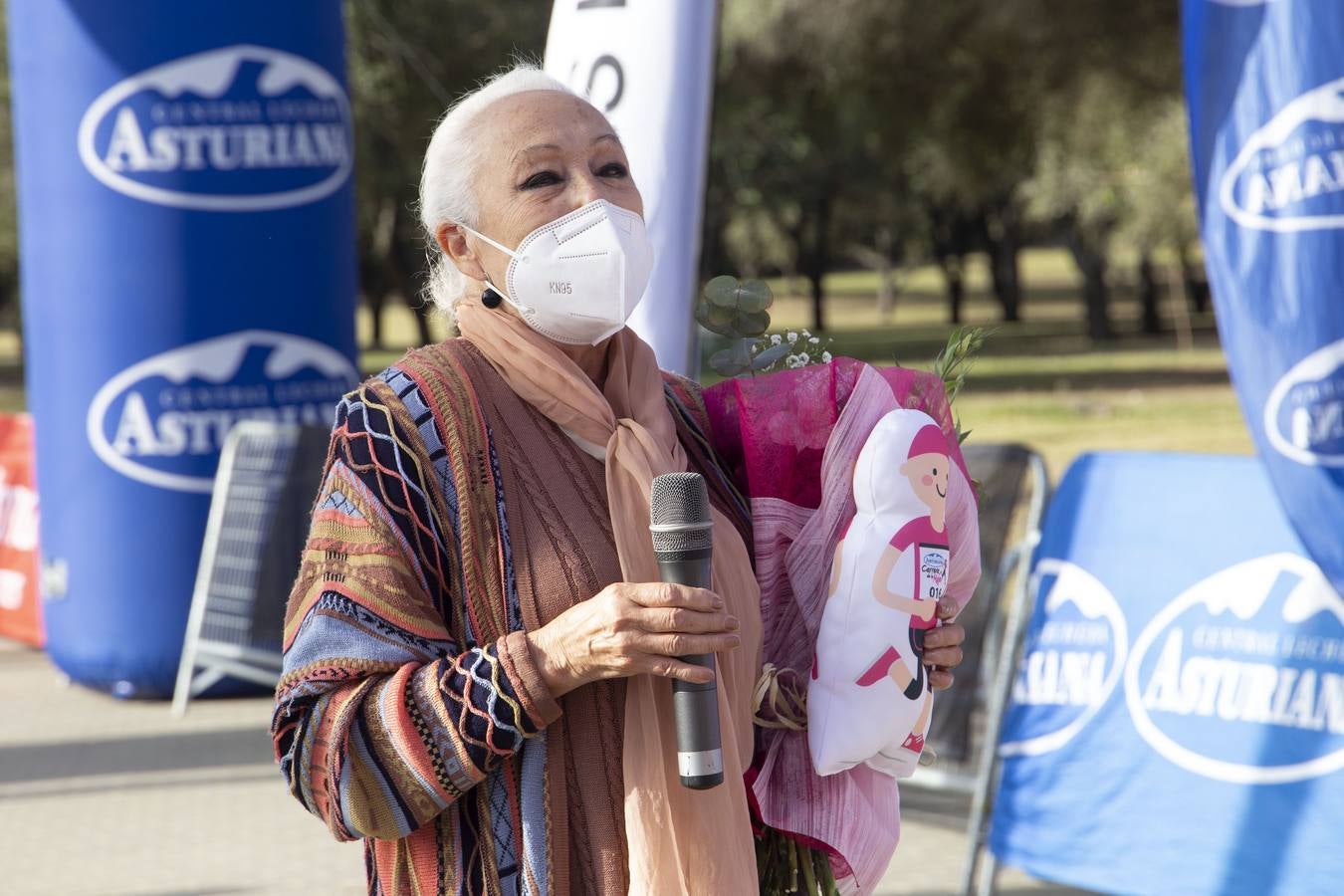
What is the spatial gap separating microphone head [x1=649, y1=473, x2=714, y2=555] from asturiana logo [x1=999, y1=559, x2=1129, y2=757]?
3086 millimetres

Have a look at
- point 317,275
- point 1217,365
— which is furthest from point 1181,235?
point 317,275

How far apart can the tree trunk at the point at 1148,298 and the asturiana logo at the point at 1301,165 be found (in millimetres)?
34629

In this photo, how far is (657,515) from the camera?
6.67ft

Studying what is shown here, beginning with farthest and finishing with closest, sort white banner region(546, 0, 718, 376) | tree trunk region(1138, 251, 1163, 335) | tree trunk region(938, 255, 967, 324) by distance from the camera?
tree trunk region(938, 255, 967, 324) → tree trunk region(1138, 251, 1163, 335) → white banner region(546, 0, 718, 376)

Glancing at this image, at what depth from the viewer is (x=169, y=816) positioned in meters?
6.43

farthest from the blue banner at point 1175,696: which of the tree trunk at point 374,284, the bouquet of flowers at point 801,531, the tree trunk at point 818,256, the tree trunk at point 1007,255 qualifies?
the tree trunk at point 818,256

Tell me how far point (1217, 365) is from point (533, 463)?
93.9 ft

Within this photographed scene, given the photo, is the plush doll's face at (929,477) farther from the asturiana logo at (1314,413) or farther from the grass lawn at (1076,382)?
the asturiana logo at (1314,413)

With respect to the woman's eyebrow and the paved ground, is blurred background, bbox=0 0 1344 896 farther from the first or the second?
the woman's eyebrow

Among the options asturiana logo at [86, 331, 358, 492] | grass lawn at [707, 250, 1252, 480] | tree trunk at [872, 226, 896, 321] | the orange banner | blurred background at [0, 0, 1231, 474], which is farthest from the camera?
tree trunk at [872, 226, 896, 321]

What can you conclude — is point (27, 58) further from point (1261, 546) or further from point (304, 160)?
point (1261, 546)

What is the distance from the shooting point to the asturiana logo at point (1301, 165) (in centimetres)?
462

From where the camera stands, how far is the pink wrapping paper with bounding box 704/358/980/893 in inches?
90.8

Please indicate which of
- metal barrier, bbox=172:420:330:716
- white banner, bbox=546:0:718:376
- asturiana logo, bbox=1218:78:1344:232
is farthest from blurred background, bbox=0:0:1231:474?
white banner, bbox=546:0:718:376
